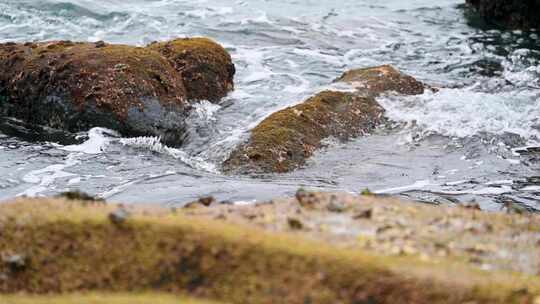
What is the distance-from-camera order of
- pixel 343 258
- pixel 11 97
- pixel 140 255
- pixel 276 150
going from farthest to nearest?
pixel 11 97 → pixel 276 150 → pixel 140 255 → pixel 343 258

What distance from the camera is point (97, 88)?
13.2 m

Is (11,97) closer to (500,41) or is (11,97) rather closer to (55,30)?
(55,30)

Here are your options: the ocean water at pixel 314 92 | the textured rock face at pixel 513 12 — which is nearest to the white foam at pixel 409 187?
the ocean water at pixel 314 92

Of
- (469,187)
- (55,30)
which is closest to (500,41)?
(469,187)

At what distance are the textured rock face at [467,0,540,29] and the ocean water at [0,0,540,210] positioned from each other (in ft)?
2.20

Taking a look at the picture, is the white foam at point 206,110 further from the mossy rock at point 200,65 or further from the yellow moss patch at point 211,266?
the yellow moss patch at point 211,266

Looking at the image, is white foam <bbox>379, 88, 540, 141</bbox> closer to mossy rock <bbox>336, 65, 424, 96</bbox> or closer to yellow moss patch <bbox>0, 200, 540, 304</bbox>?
mossy rock <bbox>336, 65, 424, 96</bbox>

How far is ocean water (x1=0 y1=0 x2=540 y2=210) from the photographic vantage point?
11125mm

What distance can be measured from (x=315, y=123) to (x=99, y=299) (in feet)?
30.3

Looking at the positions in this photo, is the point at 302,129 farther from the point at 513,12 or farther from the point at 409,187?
the point at 513,12

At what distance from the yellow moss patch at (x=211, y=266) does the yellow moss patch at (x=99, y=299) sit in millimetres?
73

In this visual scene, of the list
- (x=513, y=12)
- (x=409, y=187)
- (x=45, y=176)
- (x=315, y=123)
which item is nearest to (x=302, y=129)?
(x=315, y=123)

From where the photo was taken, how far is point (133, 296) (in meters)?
4.46

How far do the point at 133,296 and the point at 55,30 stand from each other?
2104 cm
